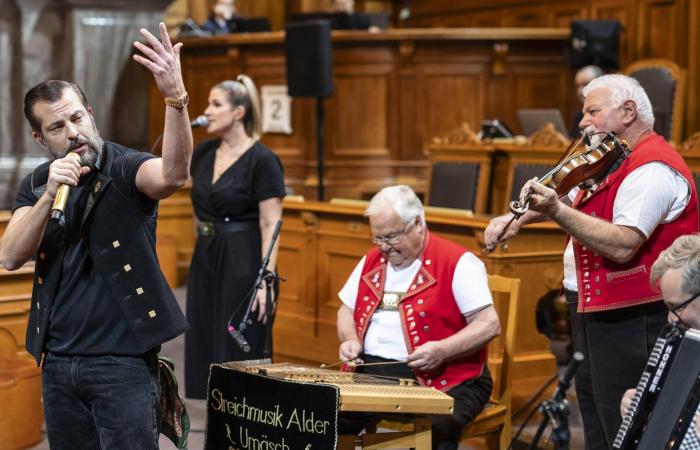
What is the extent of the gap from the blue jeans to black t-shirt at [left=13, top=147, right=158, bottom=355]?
37 mm

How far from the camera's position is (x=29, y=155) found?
881 cm

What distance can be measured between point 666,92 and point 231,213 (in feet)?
15.8

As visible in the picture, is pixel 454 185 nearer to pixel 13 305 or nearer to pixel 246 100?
pixel 246 100

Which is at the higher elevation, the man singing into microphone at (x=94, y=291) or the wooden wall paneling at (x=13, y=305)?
the man singing into microphone at (x=94, y=291)

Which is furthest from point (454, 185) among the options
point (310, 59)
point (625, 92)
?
point (625, 92)

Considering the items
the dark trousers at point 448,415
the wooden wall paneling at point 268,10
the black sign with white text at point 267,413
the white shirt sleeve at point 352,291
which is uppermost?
the wooden wall paneling at point 268,10

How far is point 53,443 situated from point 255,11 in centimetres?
907

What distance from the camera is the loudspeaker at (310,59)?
7.75 meters

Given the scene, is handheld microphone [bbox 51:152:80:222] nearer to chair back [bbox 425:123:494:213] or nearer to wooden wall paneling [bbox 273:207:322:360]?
wooden wall paneling [bbox 273:207:322:360]

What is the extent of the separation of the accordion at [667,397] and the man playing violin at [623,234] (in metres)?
0.61

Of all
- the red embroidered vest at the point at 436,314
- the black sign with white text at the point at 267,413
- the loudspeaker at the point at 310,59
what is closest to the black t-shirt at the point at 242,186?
the red embroidered vest at the point at 436,314

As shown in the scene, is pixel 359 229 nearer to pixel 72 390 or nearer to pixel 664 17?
pixel 72 390

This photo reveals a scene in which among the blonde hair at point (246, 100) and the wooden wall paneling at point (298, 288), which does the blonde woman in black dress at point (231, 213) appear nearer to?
the blonde hair at point (246, 100)

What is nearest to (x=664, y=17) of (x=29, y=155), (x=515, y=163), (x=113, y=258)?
(x=515, y=163)
